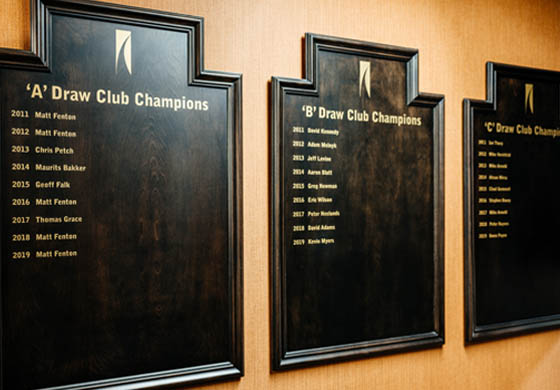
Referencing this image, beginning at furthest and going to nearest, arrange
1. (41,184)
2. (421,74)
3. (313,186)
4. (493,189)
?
(493,189), (421,74), (313,186), (41,184)

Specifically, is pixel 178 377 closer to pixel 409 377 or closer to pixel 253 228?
pixel 253 228

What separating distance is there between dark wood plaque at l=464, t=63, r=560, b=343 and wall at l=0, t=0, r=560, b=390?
5 centimetres

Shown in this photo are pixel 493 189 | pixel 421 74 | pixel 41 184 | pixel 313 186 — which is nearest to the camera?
pixel 41 184

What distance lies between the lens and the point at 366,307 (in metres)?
1.65

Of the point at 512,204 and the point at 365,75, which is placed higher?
the point at 365,75

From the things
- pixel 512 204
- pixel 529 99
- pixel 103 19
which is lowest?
pixel 512 204

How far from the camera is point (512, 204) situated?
193cm

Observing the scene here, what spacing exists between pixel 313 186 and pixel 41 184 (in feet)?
2.73

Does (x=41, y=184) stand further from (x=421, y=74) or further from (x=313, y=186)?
(x=421, y=74)

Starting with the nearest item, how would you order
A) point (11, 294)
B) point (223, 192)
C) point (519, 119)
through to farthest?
point (11, 294), point (223, 192), point (519, 119)

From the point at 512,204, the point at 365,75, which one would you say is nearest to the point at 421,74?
the point at 365,75

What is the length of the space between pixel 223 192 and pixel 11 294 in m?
0.65

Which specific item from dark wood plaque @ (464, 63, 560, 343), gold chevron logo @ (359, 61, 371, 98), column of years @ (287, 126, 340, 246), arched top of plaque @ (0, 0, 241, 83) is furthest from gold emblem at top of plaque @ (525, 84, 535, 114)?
arched top of plaque @ (0, 0, 241, 83)

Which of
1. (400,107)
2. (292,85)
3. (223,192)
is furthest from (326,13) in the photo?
(223,192)
